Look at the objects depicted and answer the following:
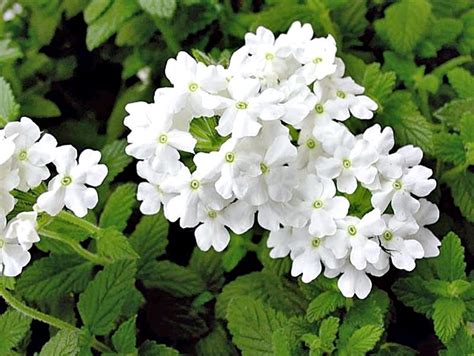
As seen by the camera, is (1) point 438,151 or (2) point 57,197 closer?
(2) point 57,197

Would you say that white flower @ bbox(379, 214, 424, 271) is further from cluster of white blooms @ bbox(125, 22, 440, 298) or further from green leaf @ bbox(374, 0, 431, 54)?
green leaf @ bbox(374, 0, 431, 54)

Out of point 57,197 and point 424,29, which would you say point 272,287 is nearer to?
point 57,197

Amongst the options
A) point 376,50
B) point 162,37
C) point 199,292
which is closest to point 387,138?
point 199,292

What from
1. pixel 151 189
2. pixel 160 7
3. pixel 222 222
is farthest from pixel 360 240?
pixel 160 7

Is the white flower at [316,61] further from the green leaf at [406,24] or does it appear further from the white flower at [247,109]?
the green leaf at [406,24]

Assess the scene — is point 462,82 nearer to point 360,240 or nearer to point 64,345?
point 360,240

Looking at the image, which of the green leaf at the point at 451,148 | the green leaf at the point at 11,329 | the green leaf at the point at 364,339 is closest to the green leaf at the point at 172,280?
the green leaf at the point at 11,329
